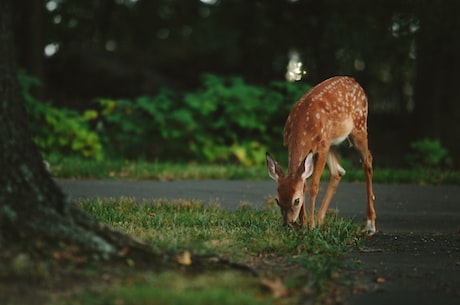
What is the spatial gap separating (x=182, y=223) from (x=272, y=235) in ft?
3.23

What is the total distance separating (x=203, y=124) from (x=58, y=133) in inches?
106

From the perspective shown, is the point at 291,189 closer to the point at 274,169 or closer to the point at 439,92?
the point at 274,169

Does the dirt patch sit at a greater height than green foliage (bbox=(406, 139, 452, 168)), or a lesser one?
lesser

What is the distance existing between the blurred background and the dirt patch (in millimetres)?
5100

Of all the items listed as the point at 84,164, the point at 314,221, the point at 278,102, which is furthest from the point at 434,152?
the point at 314,221

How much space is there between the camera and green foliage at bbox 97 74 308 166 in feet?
50.0

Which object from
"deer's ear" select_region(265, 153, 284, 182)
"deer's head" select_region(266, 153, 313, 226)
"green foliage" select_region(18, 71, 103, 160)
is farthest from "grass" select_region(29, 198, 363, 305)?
"green foliage" select_region(18, 71, 103, 160)

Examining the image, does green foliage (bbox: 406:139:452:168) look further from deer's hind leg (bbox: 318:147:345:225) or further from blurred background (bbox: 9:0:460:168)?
deer's hind leg (bbox: 318:147:345:225)

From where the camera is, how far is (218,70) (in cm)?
2631

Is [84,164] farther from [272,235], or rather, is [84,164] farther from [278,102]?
[272,235]

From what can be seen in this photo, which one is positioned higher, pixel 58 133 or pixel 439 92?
pixel 439 92

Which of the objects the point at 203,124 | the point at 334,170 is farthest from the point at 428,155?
the point at 334,170

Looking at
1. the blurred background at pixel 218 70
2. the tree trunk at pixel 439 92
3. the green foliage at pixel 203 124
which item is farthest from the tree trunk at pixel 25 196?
the tree trunk at pixel 439 92

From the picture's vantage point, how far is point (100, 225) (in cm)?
573
